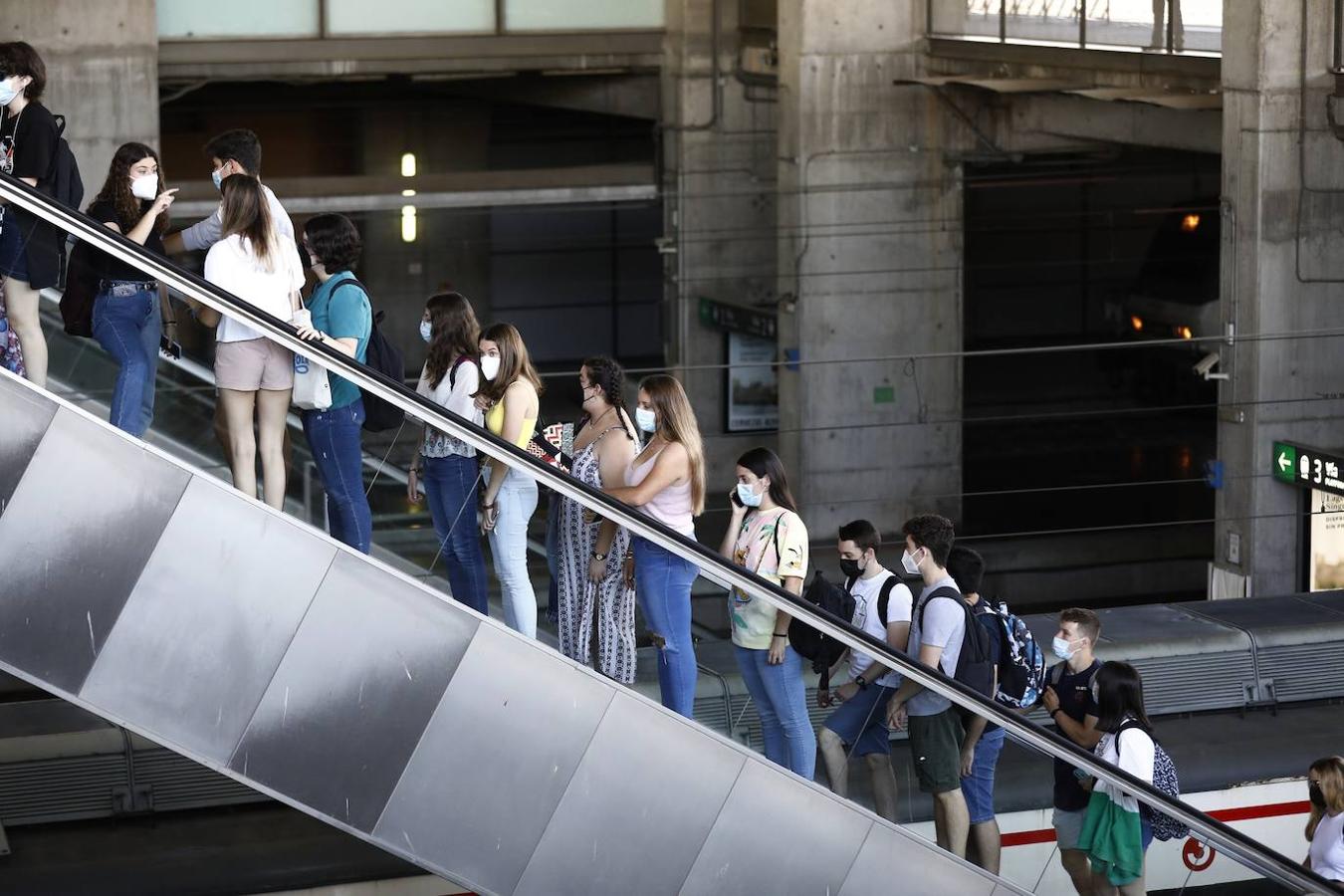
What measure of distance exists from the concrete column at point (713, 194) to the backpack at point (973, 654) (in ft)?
47.1

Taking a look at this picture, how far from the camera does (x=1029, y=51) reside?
18.2 meters

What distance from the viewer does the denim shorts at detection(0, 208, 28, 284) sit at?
643 cm

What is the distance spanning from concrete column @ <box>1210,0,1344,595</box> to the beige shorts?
406 inches

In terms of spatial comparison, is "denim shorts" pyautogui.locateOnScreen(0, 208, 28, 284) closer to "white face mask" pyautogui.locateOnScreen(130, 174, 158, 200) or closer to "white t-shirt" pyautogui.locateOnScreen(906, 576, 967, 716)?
"white face mask" pyautogui.locateOnScreen(130, 174, 158, 200)

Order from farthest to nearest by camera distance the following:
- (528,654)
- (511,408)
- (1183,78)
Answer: (1183,78), (511,408), (528,654)

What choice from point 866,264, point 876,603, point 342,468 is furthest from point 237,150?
point 866,264

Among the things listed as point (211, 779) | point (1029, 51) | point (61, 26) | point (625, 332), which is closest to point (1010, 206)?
point (625, 332)

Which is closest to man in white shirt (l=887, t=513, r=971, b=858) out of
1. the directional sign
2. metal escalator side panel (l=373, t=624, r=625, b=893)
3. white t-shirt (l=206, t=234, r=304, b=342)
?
metal escalator side panel (l=373, t=624, r=625, b=893)

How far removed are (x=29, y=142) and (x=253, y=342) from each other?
4.15 feet

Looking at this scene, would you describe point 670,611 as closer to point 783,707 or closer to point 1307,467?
point 783,707

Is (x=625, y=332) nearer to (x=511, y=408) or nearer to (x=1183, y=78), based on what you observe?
(x=1183, y=78)

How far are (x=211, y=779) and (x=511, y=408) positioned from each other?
3358 mm

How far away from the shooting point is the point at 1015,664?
8.09m

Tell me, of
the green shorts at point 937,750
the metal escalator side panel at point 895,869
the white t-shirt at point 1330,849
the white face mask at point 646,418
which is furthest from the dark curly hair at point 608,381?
the white t-shirt at point 1330,849
